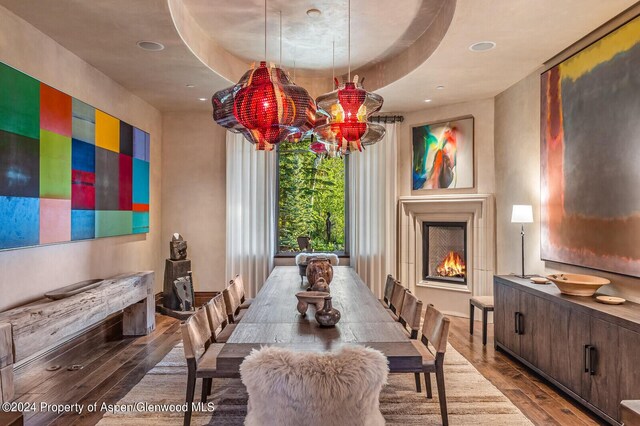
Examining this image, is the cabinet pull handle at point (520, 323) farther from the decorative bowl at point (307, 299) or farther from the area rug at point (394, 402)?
the decorative bowl at point (307, 299)

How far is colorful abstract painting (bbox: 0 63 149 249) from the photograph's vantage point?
3146 millimetres

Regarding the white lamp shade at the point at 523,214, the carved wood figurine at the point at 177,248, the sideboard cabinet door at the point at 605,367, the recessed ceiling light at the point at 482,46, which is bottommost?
the sideboard cabinet door at the point at 605,367

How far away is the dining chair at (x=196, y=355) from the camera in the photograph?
2.42 metres

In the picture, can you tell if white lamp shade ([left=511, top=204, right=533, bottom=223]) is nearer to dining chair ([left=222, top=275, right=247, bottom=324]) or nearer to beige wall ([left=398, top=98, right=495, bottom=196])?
beige wall ([left=398, top=98, right=495, bottom=196])

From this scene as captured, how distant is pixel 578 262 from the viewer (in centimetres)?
363

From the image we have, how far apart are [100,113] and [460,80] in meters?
3.87

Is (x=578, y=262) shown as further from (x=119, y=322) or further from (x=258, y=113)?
(x=119, y=322)

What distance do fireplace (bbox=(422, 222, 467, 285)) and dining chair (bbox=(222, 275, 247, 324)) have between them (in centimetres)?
304

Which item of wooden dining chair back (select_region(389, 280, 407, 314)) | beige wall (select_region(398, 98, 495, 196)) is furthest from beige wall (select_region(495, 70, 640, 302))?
wooden dining chair back (select_region(389, 280, 407, 314))

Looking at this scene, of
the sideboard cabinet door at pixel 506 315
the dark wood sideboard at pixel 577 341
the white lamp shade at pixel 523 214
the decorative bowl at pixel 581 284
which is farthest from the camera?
the white lamp shade at pixel 523 214

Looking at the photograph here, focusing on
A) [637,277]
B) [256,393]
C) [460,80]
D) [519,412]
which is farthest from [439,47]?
[256,393]

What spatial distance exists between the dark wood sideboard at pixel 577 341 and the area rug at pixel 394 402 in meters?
0.46

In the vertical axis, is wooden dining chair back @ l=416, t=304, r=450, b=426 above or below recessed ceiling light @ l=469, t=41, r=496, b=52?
below

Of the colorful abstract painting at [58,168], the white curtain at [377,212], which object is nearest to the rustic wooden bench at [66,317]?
the colorful abstract painting at [58,168]
